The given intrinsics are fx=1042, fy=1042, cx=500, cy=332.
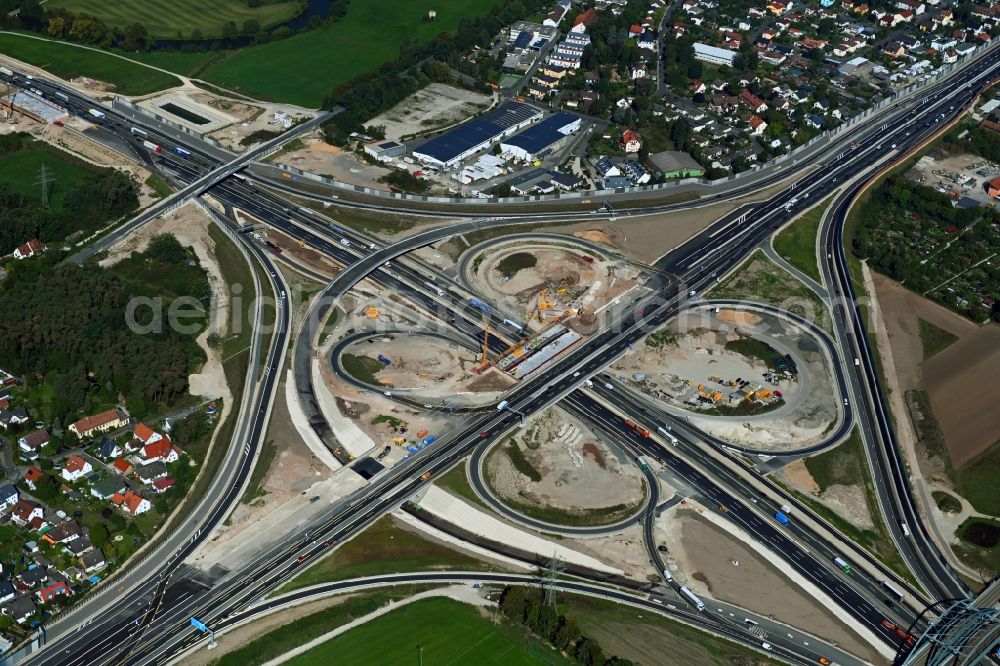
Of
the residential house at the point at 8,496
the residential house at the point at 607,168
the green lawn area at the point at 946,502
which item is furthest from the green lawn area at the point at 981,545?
the residential house at the point at 8,496

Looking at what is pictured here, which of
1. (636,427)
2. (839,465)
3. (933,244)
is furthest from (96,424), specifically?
(933,244)

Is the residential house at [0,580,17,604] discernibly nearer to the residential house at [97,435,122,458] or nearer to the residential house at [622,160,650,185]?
the residential house at [97,435,122,458]

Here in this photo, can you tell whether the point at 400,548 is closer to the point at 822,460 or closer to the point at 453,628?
the point at 453,628

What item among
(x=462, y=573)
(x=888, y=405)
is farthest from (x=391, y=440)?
(x=888, y=405)

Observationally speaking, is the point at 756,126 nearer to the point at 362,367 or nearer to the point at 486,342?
the point at 486,342

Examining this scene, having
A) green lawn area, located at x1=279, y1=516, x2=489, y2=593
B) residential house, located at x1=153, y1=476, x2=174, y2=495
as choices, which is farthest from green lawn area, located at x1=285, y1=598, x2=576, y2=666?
residential house, located at x1=153, y1=476, x2=174, y2=495

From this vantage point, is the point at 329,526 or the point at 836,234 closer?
the point at 329,526

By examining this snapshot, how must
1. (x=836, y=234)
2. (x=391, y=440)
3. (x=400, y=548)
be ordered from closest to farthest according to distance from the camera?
(x=400, y=548), (x=391, y=440), (x=836, y=234)
